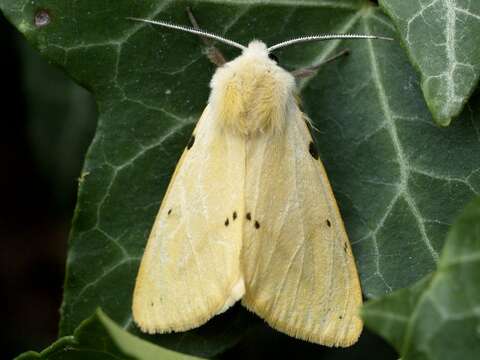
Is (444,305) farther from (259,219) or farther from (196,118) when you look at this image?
(196,118)

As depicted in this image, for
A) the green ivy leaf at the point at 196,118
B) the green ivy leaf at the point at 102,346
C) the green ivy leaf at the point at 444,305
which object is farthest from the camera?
the green ivy leaf at the point at 196,118

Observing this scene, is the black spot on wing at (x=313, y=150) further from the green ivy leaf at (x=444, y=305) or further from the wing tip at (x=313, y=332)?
the green ivy leaf at (x=444, y=305)

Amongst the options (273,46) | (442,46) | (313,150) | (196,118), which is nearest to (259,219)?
(313,150)

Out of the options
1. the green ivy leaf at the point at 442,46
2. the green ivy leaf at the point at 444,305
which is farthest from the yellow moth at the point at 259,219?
the green ivy leaf at the point at 444,305

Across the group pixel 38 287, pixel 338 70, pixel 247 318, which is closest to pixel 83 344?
pixel 247 318

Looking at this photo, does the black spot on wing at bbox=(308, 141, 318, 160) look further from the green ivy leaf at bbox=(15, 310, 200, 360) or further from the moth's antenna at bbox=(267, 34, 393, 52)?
the green ivy leaf at bbox=(15, 310, 200, 360)

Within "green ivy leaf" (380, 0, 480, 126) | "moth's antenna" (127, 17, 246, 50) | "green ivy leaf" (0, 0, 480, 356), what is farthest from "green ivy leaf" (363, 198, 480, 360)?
"moth's antenna" (127, 17, 246, 50)

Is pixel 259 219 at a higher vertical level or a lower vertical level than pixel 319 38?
lower
